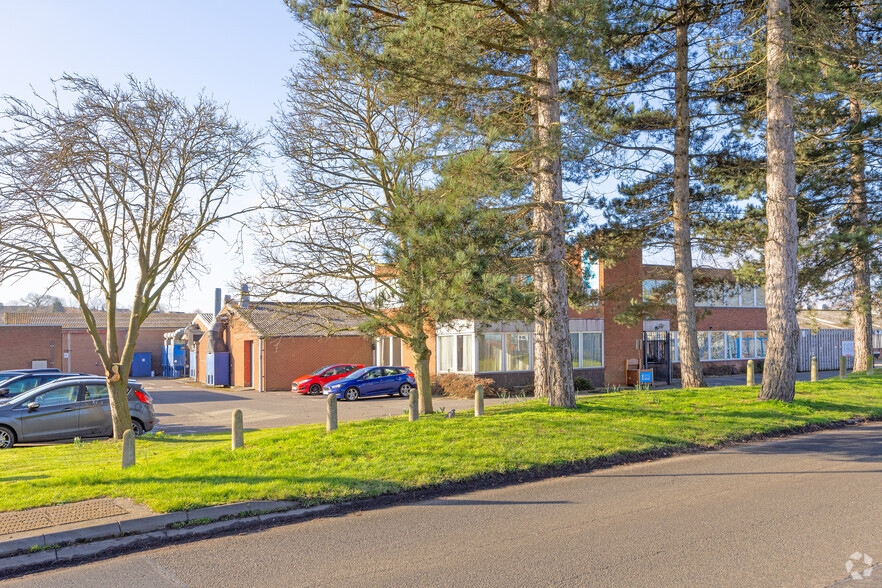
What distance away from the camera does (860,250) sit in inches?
803

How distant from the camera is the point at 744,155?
710 inches

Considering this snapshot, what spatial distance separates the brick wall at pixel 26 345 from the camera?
3938 cm

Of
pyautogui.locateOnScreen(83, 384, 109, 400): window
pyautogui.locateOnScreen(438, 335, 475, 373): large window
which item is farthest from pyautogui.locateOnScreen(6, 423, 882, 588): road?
pyautogui.locateOnScreen(438, 335, 475, 373): large window

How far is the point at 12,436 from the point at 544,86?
44.9ft

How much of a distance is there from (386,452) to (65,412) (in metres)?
9.68

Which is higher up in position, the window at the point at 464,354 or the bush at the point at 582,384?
the window at the point at 464,354

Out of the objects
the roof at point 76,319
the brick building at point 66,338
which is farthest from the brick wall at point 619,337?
the roof at point 76,319

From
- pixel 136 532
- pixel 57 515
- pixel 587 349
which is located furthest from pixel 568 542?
pixel 587 349

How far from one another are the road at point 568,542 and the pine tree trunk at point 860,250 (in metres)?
14.9

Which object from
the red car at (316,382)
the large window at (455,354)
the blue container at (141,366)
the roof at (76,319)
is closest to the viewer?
the large window at (455,354)

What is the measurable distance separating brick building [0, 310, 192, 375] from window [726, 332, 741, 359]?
38738 mm

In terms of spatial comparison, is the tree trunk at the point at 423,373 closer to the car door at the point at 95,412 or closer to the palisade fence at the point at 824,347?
the car door at the point at 95,412

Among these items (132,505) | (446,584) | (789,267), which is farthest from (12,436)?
(789,267)

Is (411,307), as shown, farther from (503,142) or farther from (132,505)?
(132,505)
